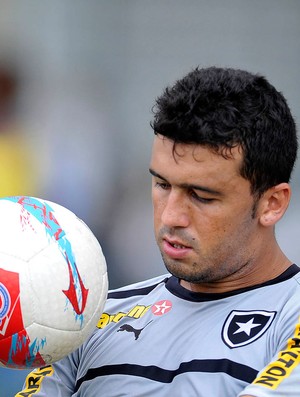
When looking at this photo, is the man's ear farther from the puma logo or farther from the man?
the puma logo

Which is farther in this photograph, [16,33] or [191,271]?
[16,33]

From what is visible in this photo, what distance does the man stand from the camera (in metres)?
2.16

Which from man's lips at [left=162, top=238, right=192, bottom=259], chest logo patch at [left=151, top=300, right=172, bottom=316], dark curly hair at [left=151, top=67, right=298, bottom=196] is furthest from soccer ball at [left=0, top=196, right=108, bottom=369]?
dark curly hair at [left=151, top=67, right=298, bottom=196]

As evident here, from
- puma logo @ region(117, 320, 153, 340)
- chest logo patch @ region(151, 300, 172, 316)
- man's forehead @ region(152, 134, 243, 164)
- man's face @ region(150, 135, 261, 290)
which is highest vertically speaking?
man's forehead @ region(152, 134, 243, 164)

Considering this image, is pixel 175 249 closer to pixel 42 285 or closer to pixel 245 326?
pixel 245 326

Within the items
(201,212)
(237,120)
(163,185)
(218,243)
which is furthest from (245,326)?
(237,120)

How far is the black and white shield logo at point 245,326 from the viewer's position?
86.2 inches

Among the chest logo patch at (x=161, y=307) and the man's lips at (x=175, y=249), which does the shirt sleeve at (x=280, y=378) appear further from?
the chest logo patch at (x=161, y=307)

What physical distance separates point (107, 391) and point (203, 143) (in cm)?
82

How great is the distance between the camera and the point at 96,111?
17.7 ft

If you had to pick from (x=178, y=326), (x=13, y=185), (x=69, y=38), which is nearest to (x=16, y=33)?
(x=69, y=38)

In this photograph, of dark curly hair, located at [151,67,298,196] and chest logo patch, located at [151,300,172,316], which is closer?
dark curly hair, located at [151,67,298,196]

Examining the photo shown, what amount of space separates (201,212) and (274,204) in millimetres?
244

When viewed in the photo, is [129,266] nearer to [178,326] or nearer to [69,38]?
[69,38]
